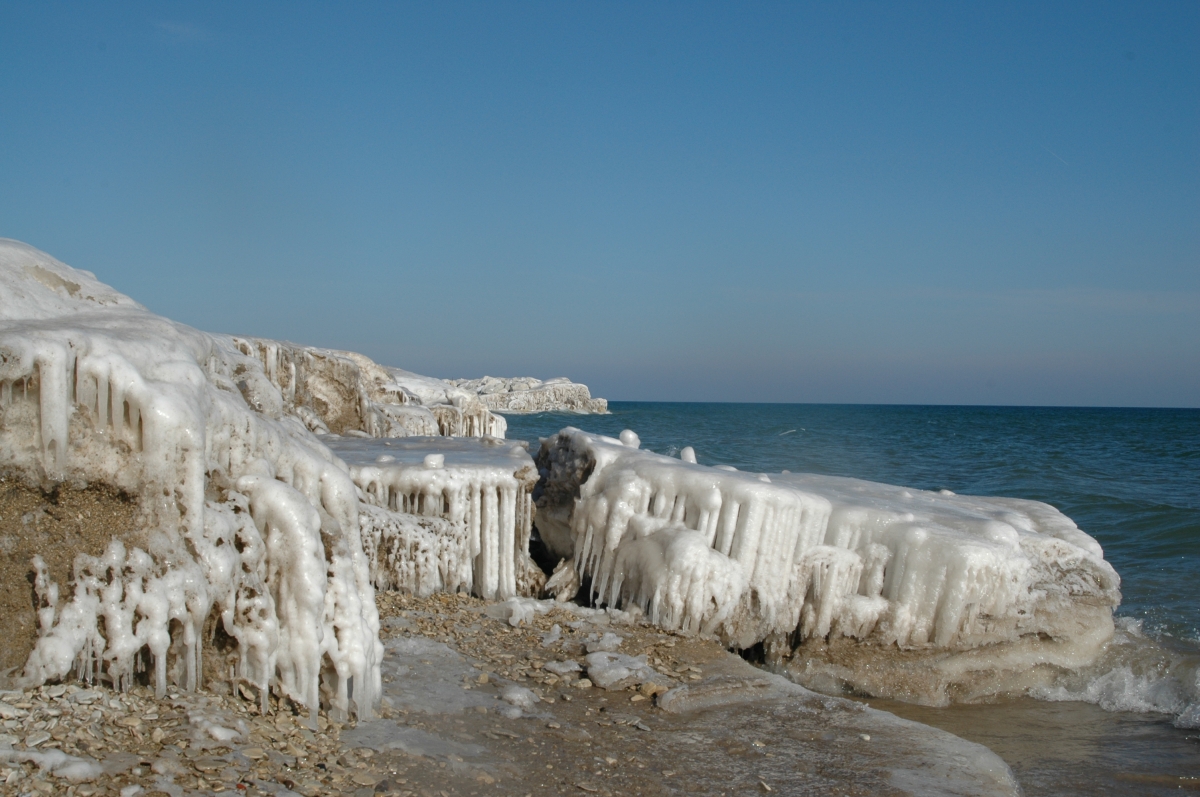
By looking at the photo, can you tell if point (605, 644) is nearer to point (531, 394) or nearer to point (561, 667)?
point (561, 667)

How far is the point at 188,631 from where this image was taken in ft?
16.4

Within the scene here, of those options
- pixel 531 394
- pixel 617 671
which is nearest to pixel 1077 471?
pixel 617 671

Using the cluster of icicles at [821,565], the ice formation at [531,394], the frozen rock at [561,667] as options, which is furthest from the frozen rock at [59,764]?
the ice formation at [531,394]

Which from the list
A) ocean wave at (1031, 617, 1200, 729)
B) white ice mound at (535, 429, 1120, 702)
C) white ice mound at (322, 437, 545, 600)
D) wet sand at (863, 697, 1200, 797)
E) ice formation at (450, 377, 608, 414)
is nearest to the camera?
wet sand at (863, 697, 1200, 797)

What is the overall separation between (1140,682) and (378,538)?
8018mm

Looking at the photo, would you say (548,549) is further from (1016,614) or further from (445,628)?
(1016,614)

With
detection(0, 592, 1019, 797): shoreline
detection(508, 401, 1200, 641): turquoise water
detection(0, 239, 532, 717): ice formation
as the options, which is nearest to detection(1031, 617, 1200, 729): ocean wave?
detection(508, 401, 1200, 641): turquoise water

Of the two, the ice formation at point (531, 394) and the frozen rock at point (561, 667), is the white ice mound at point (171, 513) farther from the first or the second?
the ice formation at point (531, 394)

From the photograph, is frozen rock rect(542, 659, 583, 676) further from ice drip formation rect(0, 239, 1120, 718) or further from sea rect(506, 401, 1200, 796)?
sea rect(506, 401, 1200, 796)

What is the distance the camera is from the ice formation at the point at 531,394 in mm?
79125

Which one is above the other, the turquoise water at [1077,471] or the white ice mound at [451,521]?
the white ice mound at [451,521]

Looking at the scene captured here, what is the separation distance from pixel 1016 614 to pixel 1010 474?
1986 cm

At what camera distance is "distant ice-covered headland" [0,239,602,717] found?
475cm

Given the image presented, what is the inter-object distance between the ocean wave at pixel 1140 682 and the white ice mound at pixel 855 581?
8.8 inches
